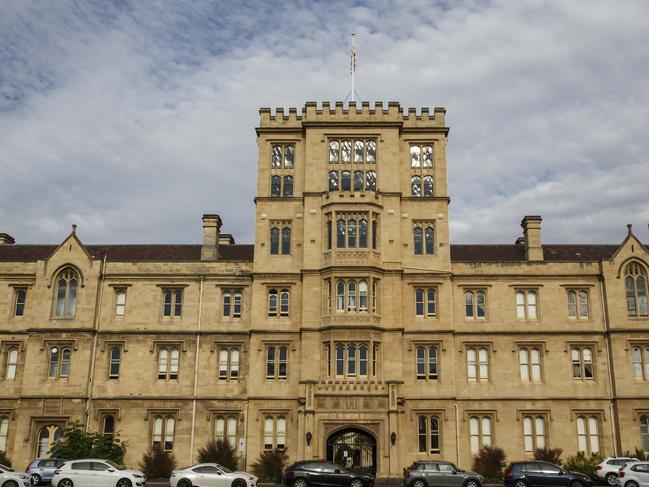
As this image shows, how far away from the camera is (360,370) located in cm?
4450

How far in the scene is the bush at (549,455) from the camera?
44.1 metres

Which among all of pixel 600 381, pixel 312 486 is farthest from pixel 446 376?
pixel 312 486

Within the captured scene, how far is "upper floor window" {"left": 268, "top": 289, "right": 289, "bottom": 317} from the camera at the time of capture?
154 ft

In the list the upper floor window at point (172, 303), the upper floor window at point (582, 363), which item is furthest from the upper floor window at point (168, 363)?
the upper floor window at point (582, 363)

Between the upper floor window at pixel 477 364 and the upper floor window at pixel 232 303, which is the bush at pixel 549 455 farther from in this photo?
the upper floor window at pixel 232 303

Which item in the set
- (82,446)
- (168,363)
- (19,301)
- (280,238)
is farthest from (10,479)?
(280,238)

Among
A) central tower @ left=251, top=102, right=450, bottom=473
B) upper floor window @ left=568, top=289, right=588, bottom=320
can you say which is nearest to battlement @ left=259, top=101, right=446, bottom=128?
central tower @ left=251, top=102, right=450, bottom=473

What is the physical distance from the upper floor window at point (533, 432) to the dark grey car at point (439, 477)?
9.80 metres

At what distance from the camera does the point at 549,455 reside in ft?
145

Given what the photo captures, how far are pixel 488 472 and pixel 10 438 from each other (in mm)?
29299

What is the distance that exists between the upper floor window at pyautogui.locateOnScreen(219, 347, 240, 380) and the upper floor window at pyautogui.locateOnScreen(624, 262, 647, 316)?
25.1 meters

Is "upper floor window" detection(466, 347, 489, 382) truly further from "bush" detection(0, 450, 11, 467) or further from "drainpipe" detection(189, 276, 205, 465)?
"bush" detection(0, 450, 11, 467)

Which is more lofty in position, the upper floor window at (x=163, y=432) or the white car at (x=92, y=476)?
the upper floor window at (x=163, y=432)

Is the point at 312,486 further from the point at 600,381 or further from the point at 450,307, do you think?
the point at 600,381
